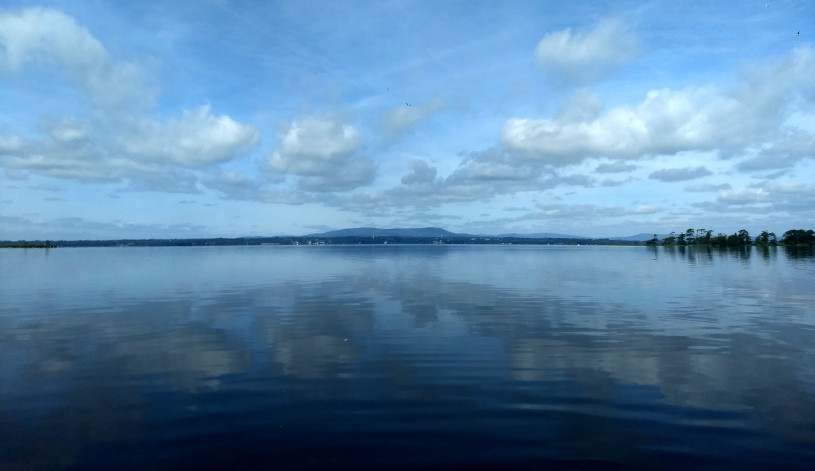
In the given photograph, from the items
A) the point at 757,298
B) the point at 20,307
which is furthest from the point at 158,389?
the point at 757,298

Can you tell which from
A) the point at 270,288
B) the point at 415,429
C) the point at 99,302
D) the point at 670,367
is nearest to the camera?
the point at 415,429

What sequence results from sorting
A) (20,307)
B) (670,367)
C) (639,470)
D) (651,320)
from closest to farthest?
(639,470) → (670,367) → (651,320) → (20,307)

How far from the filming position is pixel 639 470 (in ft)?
32.5

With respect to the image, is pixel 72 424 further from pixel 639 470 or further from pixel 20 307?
pixel 20 307

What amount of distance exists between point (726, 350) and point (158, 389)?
22.9m

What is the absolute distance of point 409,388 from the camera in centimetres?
1520

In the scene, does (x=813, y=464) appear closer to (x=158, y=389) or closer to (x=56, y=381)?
(x=158, y=389)

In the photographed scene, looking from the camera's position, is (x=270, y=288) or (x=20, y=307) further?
(x=270, y=288)

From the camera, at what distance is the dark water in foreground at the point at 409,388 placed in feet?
35.1

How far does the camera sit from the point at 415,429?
39.2ft

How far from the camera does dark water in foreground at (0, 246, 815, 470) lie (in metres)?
10.7

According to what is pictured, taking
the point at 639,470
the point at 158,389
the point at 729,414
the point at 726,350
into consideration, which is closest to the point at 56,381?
the point at 158,389

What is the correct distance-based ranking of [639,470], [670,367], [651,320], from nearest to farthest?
[639,470]
[670,367]
[651,320]

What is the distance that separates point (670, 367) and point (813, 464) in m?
7.47
